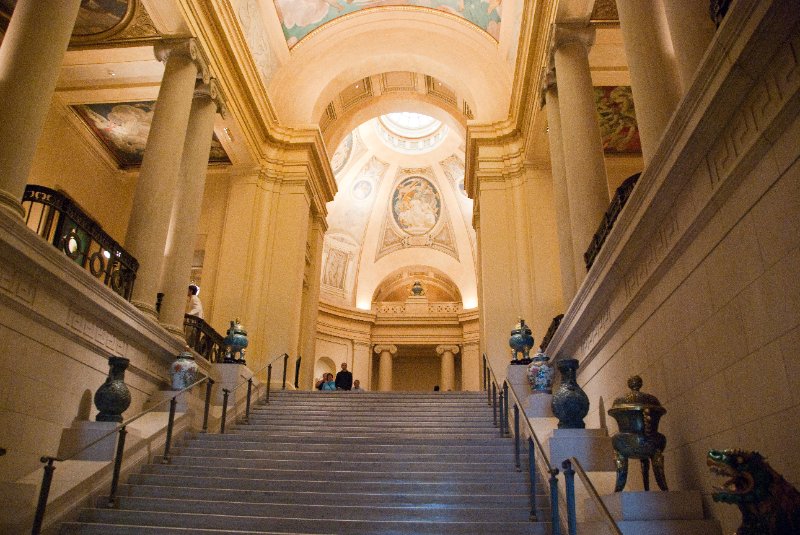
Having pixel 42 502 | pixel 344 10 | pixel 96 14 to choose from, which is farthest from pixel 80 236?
pixel 344 10

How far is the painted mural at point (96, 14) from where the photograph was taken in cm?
1168

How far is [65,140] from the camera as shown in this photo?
1494cm

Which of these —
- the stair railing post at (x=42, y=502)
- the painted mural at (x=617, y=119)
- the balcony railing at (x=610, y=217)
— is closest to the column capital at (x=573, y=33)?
the painted mural at (x=617, y=119)

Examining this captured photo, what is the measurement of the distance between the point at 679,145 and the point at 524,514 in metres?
3.39

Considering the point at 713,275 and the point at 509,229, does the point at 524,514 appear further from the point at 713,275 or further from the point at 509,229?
the point at 509,229

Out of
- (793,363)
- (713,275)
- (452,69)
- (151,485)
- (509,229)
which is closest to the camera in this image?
(793,363)

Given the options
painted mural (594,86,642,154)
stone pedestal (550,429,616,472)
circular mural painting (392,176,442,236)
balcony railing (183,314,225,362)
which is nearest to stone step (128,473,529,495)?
stone pedestal (550,429,616,472)

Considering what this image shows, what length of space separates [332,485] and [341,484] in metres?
0.10

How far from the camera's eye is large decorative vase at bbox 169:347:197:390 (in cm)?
901

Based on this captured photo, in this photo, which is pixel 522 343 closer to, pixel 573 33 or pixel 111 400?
pixel 573 33

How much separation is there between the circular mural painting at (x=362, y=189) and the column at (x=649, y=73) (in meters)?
21.2

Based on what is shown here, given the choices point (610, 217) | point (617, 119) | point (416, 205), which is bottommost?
point (610, 217)

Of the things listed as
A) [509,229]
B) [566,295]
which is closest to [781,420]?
[566,295]

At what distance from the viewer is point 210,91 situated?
42.0 feet
